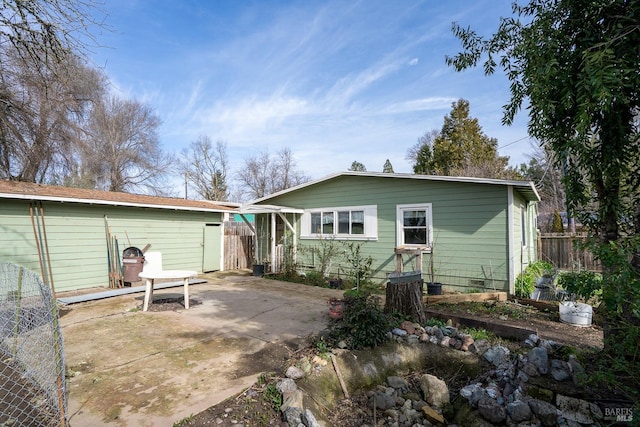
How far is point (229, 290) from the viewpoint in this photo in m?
8.07

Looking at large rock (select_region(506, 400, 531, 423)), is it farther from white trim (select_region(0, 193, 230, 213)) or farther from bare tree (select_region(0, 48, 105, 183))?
bare tree (select_region(0, 48, 105, 183))

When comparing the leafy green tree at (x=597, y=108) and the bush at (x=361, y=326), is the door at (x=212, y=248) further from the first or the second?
the leafy green tree at (x=597, y=108)

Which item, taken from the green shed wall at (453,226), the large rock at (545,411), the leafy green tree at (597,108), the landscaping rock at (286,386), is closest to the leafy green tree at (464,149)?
the green shed wall at (453,226)

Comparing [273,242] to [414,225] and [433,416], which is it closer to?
[414,225]

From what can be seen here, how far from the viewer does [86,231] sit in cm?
838

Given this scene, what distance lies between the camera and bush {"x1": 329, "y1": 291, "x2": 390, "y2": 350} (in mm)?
3784

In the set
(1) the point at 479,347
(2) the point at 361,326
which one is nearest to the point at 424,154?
(1) the point at 479,347

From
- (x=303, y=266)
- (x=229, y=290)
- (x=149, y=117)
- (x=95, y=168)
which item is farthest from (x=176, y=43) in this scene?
(x=149, y=117)

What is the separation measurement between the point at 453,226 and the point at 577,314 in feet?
10.1

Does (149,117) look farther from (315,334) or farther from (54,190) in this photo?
(315,334)

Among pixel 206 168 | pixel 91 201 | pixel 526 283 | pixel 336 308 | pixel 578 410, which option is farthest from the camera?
pixel 206 168

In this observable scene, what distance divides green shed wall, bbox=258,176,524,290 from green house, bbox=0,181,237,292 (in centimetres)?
583

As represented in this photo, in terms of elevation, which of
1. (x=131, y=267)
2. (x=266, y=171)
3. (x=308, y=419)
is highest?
(x=266, y=171)

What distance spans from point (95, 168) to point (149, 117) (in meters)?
5.39
